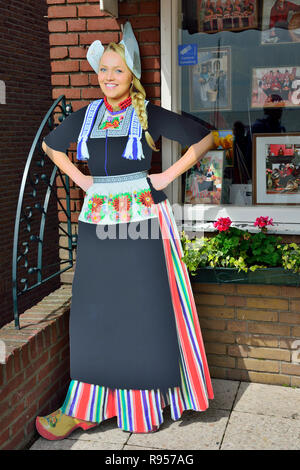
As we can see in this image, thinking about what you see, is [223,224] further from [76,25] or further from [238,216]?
[76,25]

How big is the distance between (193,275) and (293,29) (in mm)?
1833

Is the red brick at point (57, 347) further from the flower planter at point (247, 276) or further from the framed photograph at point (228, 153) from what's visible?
the framed photograph at point (228, 153)

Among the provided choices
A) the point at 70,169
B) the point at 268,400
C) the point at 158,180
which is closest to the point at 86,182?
the point at 70,169

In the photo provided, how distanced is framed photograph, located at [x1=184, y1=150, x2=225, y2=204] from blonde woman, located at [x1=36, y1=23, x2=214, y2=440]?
0.64 metres

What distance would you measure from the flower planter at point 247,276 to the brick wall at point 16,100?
4.39 m

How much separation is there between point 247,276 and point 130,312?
84cm

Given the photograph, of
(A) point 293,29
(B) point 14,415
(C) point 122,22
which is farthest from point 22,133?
(B) point 14,415

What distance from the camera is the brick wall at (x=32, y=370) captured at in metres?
2.88

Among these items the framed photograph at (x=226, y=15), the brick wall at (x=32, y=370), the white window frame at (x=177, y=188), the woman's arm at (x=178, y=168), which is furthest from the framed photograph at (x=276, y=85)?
the brick wall at (x=32, y=370)

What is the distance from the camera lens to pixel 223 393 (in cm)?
365

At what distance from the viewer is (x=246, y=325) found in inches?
147

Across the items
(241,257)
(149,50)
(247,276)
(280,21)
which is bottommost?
(247,276)

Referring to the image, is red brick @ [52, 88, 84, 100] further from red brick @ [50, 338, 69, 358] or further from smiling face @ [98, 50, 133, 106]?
red brick @ [50, 338, 69, 358]

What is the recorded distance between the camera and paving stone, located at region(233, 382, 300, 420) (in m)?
3.39
